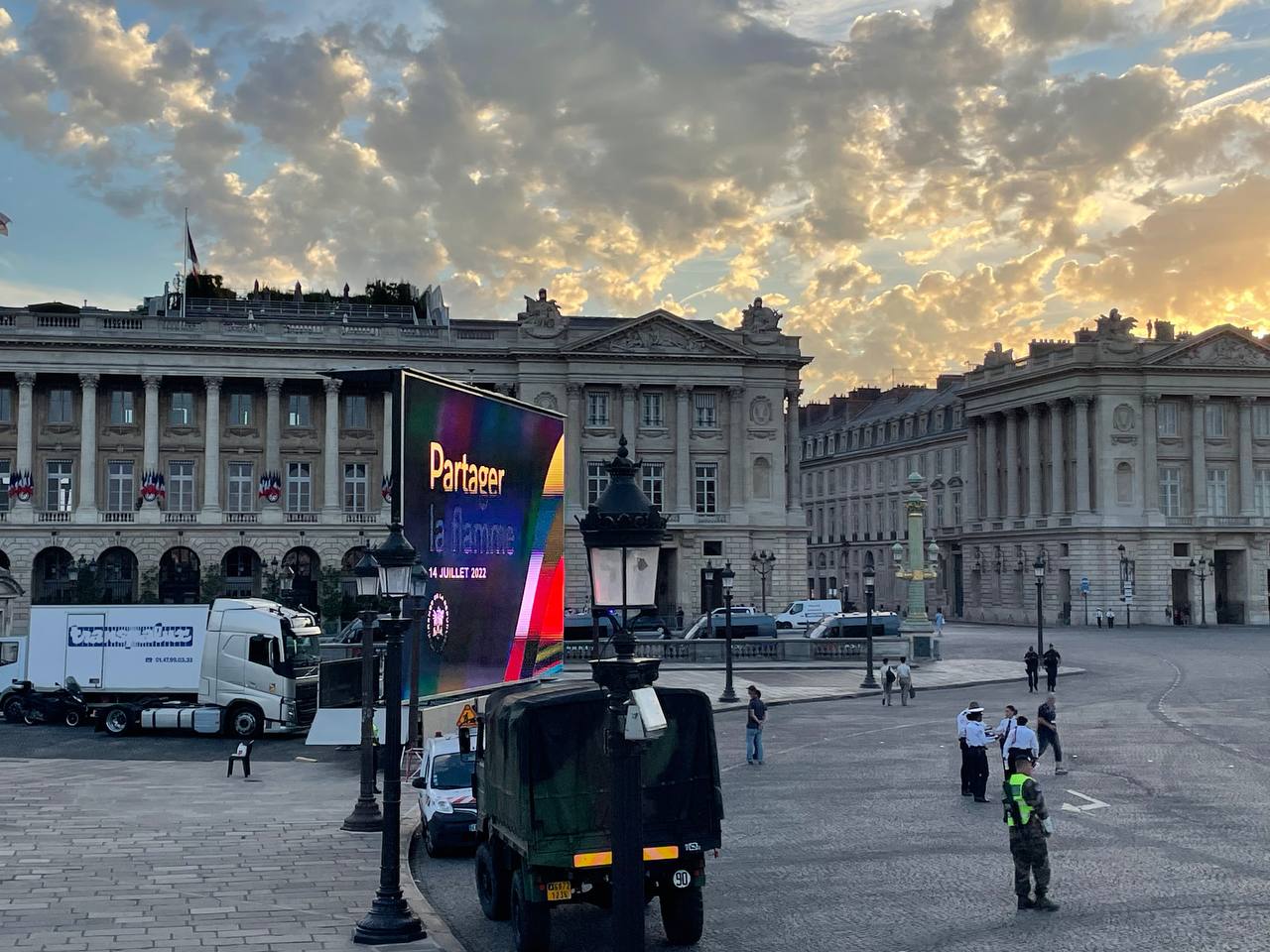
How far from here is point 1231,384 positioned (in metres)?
106

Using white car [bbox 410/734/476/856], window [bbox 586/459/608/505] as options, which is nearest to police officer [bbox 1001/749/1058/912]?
white car [bbox 410/734/476/856]

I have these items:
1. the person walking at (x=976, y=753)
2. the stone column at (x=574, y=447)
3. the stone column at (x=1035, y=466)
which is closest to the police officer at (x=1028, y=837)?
the person walking at (x=976, y=753)

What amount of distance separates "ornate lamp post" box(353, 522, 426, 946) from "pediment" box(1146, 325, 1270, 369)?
9477cm

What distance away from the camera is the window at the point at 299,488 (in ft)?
307

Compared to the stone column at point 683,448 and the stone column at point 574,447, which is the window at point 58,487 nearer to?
the stone column at point 574,447

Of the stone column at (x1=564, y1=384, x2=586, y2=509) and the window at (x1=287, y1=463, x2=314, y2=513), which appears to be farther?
the window at (x1=287, y1=463, x2=314, y2=513)

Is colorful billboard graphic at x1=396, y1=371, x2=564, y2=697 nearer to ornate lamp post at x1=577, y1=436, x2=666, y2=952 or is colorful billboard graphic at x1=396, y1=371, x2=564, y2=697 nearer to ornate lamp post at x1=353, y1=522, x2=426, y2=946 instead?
ornate lamp post at x1=353, y1=522, x2=426, y2=946

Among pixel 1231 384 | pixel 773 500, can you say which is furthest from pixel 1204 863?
pixel 1231 384

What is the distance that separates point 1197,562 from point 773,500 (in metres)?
30.3

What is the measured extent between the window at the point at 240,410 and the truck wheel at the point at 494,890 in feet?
256

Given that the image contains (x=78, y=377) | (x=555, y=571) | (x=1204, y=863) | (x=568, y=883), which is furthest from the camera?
(x=78, y=377)

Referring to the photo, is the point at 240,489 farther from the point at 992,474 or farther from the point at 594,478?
the point at 992,474

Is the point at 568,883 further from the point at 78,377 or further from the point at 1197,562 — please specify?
the point at 1197,562

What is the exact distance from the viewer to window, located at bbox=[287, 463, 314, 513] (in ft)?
307
